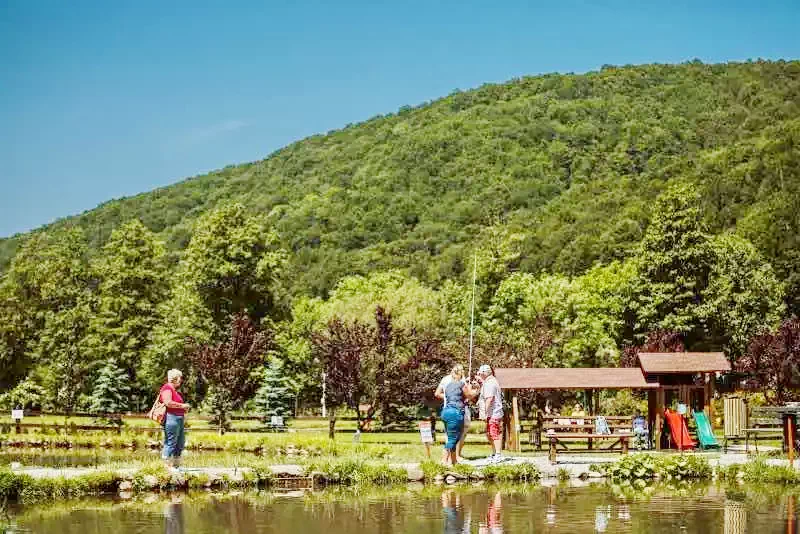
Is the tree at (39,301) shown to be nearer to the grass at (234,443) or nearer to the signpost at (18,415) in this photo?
the signpost at (18,415)

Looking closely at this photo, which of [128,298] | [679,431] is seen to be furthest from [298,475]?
[128,298]

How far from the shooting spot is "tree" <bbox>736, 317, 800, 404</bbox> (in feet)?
115

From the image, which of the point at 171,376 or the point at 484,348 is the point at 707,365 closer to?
the point at 171,376

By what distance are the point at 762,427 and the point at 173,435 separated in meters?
18.3

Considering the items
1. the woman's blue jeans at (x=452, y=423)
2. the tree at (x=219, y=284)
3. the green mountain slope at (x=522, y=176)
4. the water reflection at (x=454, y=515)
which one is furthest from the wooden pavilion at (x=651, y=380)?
the green mountain slope at (x=522, y=176)

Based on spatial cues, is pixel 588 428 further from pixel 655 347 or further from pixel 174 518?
pixel 655 347

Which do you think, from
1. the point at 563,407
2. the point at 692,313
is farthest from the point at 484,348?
the point at 692,313

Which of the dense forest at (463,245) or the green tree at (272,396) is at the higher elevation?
the dense forest at (463,245)

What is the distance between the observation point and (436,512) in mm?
14398

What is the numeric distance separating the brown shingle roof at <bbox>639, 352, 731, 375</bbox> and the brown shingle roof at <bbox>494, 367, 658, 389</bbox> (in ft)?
1.00

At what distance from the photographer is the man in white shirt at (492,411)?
65.7ft

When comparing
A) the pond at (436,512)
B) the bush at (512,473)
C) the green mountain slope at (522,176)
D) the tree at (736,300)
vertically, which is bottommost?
the pond at (436,512)

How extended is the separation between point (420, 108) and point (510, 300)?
68.9 m

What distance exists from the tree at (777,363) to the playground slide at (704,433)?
1025 centimetres
